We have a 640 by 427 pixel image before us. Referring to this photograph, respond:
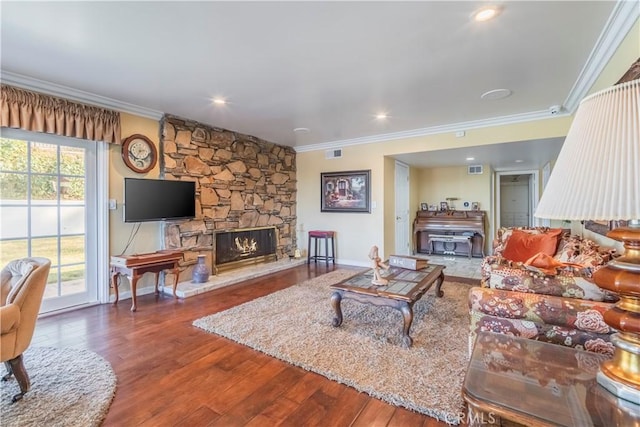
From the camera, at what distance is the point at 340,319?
270cm

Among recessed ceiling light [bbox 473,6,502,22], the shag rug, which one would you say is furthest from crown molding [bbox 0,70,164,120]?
recessed ceiling light [bbox 473,6,502,22]

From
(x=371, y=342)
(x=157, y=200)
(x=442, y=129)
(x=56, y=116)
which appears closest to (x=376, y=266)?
(x=371, y=342)

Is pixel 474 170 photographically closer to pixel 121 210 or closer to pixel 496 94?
pixel 496 94

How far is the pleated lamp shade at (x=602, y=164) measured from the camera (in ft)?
2.46

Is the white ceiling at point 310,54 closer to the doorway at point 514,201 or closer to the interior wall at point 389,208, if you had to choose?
the interior wall at point 389,208

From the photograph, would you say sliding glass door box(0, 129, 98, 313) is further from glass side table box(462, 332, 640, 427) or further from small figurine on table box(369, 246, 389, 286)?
glass side table box(462, 332, 640, 427)

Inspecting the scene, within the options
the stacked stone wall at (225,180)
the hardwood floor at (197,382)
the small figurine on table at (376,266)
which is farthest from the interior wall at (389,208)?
the hardwood floor at (197,382)

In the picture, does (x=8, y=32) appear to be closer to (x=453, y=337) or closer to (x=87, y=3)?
(x=87, y=3)

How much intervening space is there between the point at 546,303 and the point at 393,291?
3.51 feet

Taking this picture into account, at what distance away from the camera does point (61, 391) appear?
5.88 ft

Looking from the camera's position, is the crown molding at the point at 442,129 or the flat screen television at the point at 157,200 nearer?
the flat screen television at the point at 157,200

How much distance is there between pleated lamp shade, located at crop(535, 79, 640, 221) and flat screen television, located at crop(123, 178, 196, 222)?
392 cm

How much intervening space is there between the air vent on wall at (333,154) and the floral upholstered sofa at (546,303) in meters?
4.12

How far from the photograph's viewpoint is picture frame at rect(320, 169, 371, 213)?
545cm
